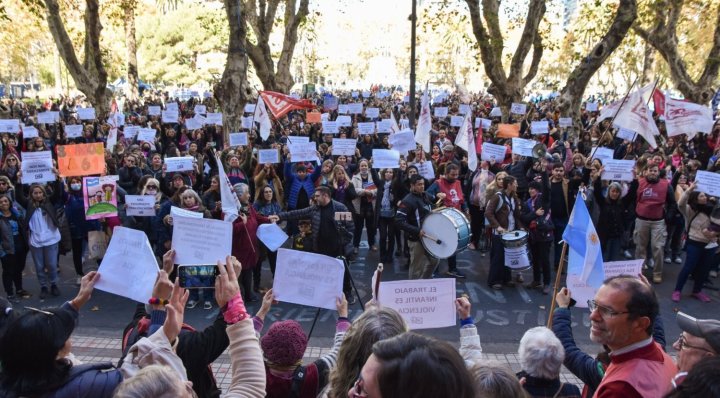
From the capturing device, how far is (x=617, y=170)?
347 inches

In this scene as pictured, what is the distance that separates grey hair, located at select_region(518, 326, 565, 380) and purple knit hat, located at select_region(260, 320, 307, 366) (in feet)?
4.03

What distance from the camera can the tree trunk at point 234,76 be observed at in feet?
47.5

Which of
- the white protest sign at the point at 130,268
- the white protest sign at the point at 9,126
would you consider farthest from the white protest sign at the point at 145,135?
the white protest sign at the point at 130,268

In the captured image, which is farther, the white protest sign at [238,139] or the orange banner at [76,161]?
the white protest sign at [238,139]

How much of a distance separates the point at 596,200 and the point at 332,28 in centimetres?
11467

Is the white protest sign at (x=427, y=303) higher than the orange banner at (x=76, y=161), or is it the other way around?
the orange banner at (x=76, y=161)

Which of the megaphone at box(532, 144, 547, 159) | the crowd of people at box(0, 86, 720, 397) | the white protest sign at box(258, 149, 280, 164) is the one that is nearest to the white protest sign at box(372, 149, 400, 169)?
the crowd of people at box(0, 86, 720, 397)

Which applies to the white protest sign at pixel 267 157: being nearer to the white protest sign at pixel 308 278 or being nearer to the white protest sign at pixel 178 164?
the white protest sign at pixel 178 164

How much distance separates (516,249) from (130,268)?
5.49 meters

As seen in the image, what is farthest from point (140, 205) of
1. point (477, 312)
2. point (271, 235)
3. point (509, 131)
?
point (509, 131)

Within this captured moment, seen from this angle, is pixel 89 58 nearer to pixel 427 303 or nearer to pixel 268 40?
pixel 268 40

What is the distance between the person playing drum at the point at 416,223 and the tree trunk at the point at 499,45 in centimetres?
1088

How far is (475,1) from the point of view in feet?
56.9

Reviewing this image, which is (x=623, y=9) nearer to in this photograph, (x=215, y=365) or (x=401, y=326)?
(x=215, y=365)
